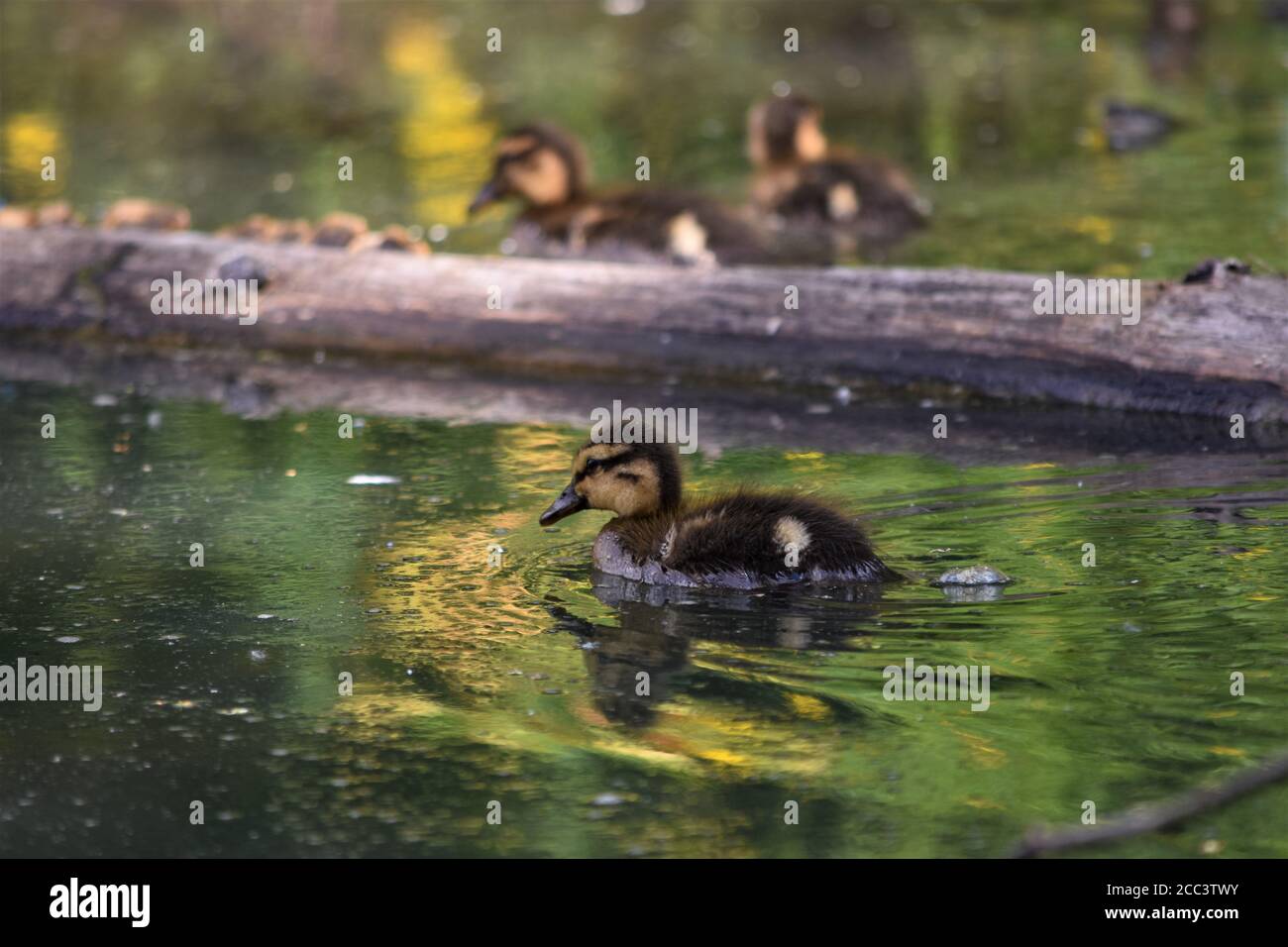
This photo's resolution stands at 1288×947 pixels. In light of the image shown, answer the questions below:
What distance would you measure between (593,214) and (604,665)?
592 cm

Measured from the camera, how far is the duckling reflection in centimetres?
544

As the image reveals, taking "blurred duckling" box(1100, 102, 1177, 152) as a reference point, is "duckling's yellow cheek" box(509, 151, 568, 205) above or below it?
below

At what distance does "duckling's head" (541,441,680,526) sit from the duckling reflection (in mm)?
276

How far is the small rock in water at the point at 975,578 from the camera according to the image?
6.09m

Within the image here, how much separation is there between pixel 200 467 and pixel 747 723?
3453 mm

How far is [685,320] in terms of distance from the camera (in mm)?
8945

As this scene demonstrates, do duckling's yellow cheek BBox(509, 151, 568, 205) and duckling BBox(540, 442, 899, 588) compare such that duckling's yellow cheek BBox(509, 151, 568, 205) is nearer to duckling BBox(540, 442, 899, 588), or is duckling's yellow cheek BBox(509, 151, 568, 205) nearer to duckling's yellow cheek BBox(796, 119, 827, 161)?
duckling's yellow cheek BBox(796, 119, 827, 161)

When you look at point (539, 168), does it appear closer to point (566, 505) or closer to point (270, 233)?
point (270, 233)

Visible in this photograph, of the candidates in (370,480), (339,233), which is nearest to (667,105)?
(339,233)

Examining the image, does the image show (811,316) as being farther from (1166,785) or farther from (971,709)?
(1166,785)

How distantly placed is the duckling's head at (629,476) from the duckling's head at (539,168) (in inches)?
211

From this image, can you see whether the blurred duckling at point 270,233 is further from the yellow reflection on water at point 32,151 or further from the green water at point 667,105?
the yellow reflection on water at point 32,151

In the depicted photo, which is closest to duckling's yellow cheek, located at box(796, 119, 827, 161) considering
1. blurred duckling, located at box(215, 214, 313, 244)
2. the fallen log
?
blurred duckling, located at box(215, 214, 313, 244)

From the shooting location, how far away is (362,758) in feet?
16.8
